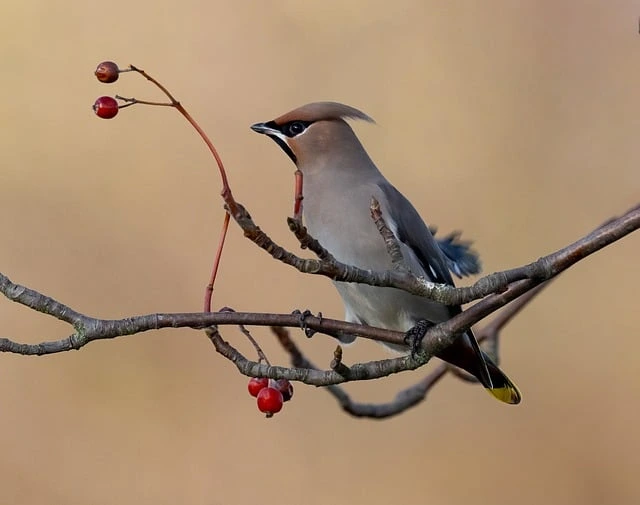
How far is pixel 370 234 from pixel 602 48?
219cm

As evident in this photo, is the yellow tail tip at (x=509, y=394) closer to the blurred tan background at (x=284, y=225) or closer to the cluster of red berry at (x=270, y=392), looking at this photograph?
the cluster of red berry at (x=270, y=392)

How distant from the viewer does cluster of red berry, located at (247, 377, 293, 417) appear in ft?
7.12

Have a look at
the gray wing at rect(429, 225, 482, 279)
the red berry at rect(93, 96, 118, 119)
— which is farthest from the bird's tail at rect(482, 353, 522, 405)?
the red berry at rect(93, 96, 118, 119)

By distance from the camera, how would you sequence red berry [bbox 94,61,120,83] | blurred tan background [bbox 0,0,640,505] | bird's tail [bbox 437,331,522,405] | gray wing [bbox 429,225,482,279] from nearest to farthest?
1. red berry [bbox 94,61,120,83]
2. bird's tail [bbox 437,331,522,405]
3. gray wing [bbox 429,225,482,279]
4. blurred tan background [bbox 0,0,640,505]

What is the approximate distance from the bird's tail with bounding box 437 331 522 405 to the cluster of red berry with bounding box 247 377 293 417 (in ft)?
1.87

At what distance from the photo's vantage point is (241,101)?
171 inches

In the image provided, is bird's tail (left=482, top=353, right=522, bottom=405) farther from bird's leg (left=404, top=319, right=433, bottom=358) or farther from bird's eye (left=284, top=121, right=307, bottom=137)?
bird's eye (left=284, top=121, right=307, bottom=137)

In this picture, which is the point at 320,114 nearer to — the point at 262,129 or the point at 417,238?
the point at 262,129

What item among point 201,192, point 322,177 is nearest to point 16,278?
point 201,192

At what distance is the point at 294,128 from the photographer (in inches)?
121

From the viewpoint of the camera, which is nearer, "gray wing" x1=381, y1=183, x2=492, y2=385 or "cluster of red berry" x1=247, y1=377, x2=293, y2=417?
"cluster of red berry" x1=247, y1=377, x2=293, y2=417

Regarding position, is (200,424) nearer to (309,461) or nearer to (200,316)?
(309,461)

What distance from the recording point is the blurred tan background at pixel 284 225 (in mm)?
3932

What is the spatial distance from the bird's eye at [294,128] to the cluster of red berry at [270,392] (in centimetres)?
100
